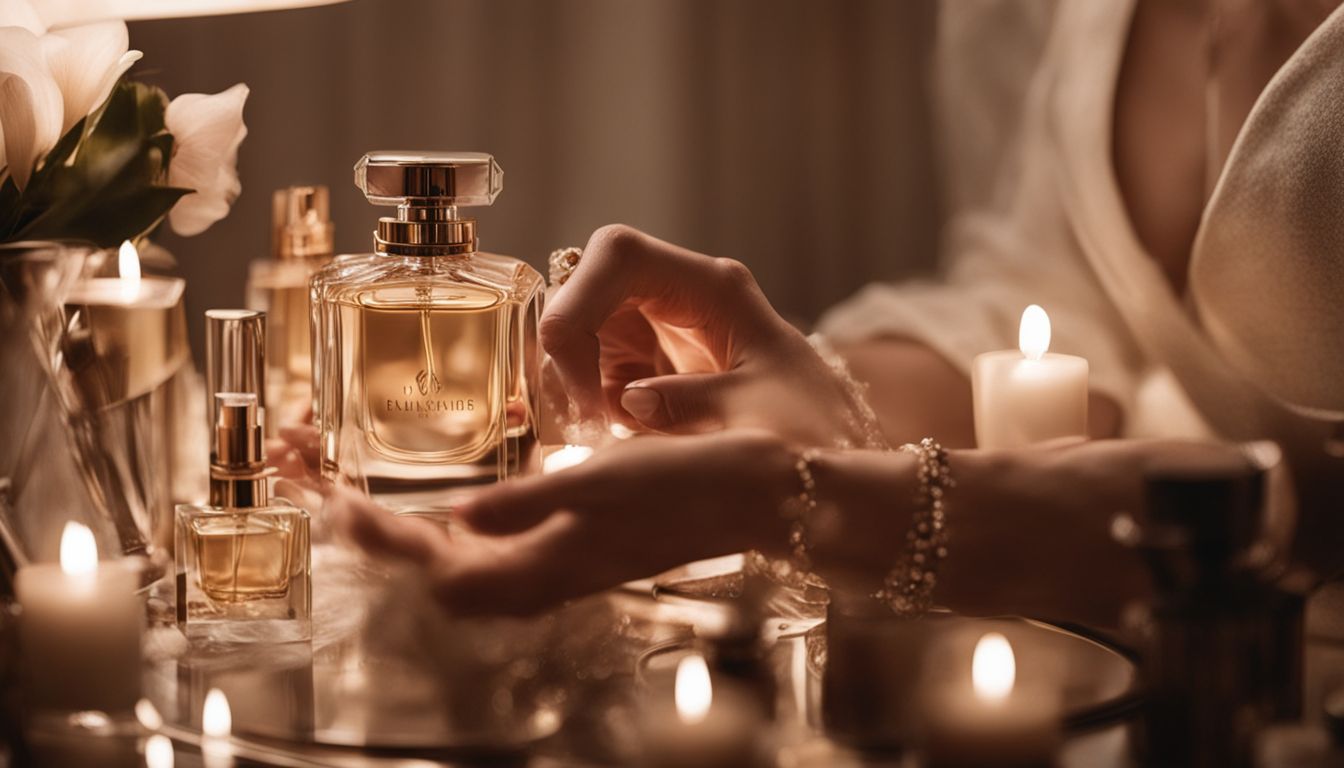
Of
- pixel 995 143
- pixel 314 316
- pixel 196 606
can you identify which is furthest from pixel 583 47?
pixel 196 606

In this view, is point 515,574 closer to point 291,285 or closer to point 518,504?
point 518,504

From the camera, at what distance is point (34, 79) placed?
26.6 inches

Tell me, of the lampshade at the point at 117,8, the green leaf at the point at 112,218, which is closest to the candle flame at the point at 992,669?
the green leaf at the point at 112,218

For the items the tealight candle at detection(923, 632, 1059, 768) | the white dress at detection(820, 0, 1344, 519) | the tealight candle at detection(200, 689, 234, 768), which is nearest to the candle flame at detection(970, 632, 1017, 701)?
the tealight candle at detection(923, 632, 1059, 768)

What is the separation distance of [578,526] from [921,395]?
2.06ft

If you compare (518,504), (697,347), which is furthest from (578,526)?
(697,347)

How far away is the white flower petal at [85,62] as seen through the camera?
0.71 metres

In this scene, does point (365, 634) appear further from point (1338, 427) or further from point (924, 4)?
point (924, 4)

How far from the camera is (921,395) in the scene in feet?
3.66

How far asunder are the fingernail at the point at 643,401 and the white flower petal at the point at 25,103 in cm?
32

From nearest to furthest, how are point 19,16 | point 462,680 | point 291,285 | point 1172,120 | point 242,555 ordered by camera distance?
point 462,680, point 242,555, point 19,16, point 291,285, point 1172,120

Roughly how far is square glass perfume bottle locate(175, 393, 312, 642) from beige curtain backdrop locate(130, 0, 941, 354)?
1.32 metres

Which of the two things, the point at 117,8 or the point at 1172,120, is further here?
the point at 1172,120

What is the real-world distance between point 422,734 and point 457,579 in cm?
6
